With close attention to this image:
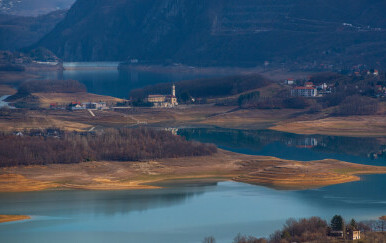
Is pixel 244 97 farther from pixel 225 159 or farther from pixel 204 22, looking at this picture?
pixel 204 22

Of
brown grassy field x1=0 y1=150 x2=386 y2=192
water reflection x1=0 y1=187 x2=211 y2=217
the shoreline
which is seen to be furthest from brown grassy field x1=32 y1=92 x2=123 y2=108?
the shoreline

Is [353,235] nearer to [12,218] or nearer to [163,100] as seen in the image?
[12,218]

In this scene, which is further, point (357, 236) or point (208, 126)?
point (208, 126)

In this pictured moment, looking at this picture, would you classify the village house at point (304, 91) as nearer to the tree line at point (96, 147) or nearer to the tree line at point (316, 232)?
the tree line at point (96, 147)

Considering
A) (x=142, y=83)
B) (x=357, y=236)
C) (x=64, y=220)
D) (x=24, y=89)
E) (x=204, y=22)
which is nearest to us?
(x=357, y=236)

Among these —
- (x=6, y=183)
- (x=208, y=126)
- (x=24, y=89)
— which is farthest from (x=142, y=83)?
(x=6, y=183)

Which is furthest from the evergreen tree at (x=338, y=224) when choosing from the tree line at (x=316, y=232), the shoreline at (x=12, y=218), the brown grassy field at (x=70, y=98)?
the brown grassy field at (x=70, y=98)
